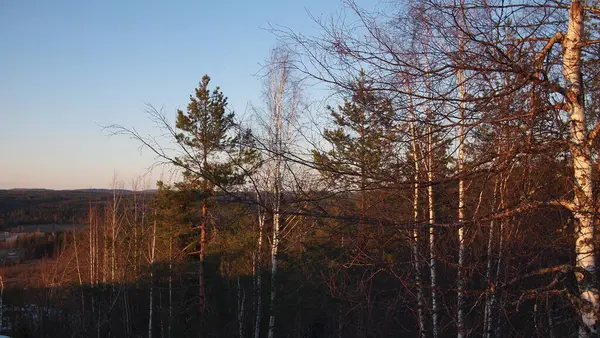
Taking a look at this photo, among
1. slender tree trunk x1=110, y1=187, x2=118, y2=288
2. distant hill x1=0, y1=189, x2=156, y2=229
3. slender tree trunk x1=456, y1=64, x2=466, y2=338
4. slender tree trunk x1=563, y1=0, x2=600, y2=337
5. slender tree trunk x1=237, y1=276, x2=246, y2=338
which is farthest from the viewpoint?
distant hill x1=0, y1=189, x2=156, y2=229

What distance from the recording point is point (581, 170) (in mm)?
2865

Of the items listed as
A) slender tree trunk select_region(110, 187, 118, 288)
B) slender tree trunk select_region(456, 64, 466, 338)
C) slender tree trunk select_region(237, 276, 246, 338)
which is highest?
slender tree trunk select_region(456, 64, 466, 338)

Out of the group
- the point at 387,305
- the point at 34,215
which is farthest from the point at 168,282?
the point at 34,215

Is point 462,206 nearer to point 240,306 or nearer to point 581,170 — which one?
point 581,170

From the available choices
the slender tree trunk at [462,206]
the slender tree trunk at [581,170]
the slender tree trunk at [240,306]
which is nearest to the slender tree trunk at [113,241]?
the slender tree trunk at [240,306]

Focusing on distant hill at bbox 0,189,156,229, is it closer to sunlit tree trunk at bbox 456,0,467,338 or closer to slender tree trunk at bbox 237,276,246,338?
slender tree trunk at bbox 237,276,246,338

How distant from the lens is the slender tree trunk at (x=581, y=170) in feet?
9.36

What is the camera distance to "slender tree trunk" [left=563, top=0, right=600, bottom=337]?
2852 mm

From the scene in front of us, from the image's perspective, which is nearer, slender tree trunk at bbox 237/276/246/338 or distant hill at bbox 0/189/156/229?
slender tree trunk at bbox 237/276/246/338

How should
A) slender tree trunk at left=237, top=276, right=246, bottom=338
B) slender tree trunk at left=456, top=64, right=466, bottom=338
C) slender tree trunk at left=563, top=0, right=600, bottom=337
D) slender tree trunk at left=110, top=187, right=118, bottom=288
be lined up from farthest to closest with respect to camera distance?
slender tree trunk at left=110, top=187, right=118, bottom=288 → slender tree trunk at left=237, top=276, right=246, bottom=338 → slender tree trunk at left=456, top=64, right=466, bottom=338 → slender tree trunk at left=563, top=0, right=600, bottom=337

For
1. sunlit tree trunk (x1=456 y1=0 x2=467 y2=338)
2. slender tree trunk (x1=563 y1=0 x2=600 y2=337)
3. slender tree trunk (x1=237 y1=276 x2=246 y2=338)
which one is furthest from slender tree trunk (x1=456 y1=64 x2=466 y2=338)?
slender tree trunk (x1=237 y1=276 x2=246 y2=338)

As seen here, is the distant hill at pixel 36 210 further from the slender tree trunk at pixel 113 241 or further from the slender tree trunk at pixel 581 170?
the slender tree trunk at pixel 581 170

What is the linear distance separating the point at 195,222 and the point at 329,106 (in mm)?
15146

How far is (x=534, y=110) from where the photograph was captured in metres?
2.77
